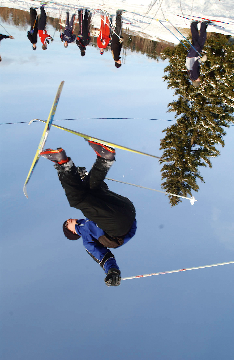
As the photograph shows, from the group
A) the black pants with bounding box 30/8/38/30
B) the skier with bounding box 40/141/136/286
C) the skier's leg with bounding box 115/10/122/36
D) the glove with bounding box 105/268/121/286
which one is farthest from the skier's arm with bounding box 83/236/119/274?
the black pants with bounding box 30/8/38/30

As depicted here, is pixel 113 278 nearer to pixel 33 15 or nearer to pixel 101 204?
pixel 101 204

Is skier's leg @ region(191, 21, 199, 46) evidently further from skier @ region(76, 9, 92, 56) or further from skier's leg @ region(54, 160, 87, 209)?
skier's leg @ region(54, 160, 87, 209)

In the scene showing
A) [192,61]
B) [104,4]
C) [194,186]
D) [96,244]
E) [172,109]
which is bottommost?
[96,244]

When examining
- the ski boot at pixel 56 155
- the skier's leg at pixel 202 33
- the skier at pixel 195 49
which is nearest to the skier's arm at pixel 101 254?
the ski boot at pixel 56 155

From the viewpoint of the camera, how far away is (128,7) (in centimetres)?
1186

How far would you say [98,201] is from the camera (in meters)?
4.96

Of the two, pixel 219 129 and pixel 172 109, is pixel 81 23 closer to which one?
pixel 172 109

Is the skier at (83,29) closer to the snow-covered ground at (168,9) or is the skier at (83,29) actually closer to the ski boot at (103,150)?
the snow-covered ground at (168,9)

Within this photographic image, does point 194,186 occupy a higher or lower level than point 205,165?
lower

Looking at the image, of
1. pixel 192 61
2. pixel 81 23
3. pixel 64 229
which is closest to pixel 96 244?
pixel 64 229

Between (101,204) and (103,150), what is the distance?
1081 mm

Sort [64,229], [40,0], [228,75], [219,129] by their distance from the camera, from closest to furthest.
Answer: [64,229]
[40,0]
[228,75]
[219,129]

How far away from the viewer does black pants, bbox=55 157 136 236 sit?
4852 mm

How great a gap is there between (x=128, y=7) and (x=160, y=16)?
163cm
